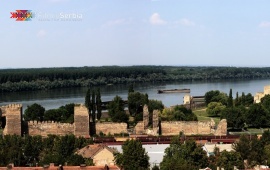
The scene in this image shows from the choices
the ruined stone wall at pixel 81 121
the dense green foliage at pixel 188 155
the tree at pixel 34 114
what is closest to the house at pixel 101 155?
the dense green foliage at pixel 188 155

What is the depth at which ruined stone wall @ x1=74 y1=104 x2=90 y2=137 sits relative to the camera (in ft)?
82.5

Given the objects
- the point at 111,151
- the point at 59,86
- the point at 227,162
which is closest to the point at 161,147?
the point at 111,151

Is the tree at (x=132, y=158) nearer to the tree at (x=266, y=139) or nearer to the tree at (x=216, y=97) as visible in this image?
the tree at (x=266, y=139)

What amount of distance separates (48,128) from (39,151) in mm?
6269

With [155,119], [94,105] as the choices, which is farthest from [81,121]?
[94,105]

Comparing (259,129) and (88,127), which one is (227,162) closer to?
(88,127)

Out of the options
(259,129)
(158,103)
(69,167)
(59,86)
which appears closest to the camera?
(69,167)

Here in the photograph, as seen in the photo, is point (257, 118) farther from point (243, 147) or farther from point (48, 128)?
point (48, 128)

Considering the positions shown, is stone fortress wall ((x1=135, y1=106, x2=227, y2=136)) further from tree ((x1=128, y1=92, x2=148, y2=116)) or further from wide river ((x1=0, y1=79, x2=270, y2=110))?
wide river ((x1=0, y1=79, x2=270, y2=110))

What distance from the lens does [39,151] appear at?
19594 millimetres

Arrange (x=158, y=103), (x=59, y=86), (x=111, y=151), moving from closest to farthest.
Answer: (x=111, y=151) < (x=158, y=103) < (x=59, y=86)

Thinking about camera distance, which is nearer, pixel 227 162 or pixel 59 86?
pixel 227 162

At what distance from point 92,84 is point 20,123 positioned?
5619 centimetres

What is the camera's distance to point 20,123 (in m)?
25.2
